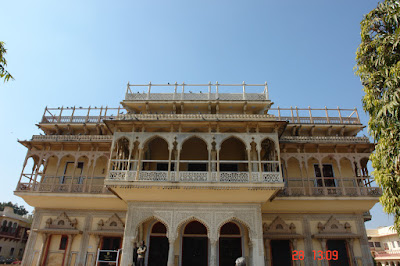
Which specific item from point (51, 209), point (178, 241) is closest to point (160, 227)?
point (178, 241)

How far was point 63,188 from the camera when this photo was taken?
16.3m

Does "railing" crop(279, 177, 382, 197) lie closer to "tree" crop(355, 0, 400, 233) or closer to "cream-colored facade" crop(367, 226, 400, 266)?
"tree" crop(355, 0, 400, 233)

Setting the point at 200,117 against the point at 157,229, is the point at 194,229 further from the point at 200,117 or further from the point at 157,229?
the point at 200,117

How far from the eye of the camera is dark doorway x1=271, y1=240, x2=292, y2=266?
599 inches

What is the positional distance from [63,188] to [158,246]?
6863 mm

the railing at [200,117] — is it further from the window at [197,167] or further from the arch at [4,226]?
the arch at [4,226]

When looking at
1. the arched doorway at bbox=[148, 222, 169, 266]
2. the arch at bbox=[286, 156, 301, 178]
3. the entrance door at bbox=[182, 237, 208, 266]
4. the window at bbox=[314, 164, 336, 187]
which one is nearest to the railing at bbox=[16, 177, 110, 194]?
the arched doorway at bbox=[148, 222, 169, 266]

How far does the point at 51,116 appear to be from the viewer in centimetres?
1930

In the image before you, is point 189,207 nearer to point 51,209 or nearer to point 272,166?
point 272,166

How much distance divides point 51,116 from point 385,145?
65.7 ft

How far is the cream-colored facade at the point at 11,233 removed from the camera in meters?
30.6

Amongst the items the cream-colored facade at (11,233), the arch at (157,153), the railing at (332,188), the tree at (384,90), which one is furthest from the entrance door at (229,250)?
the cream-colored facade at (11,233)
